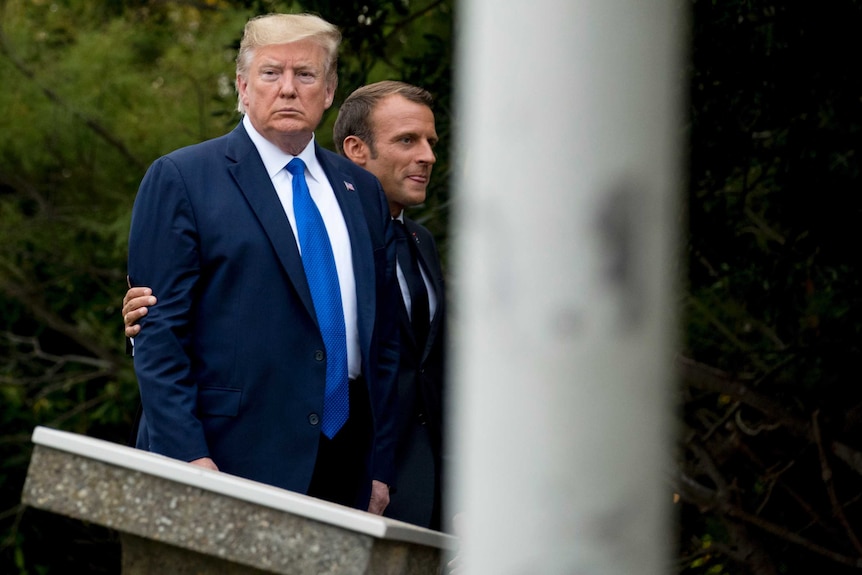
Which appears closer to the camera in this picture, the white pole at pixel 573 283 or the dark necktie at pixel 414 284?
the white pole at pixel 573 283

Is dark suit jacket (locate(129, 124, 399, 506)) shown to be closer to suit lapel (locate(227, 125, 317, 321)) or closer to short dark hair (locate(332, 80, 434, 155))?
suit lapel (locate(227, 125, 317, 321))

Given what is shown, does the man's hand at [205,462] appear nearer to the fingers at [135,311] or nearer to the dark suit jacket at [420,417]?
the fingers at [135,311]

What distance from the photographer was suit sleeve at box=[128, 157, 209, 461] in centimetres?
291

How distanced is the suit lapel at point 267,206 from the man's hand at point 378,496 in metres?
0.40

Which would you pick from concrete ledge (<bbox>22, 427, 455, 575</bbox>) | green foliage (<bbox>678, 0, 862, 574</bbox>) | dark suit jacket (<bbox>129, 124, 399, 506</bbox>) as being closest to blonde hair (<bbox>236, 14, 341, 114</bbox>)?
dark suit jacket (<bbox>129, 124, 399, 506</bbox>)

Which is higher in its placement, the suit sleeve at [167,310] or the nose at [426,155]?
the nose at [426,155]

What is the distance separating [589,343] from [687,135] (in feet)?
16.3

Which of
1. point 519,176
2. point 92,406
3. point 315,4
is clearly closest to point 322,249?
point 519,176

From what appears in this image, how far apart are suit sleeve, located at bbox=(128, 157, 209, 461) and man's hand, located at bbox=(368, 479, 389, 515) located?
1.30 feet

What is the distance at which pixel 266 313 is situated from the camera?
2.99 meters

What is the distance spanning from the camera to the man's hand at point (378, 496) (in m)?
3.11

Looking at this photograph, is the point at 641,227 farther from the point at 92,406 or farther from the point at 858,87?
the point at 92,406

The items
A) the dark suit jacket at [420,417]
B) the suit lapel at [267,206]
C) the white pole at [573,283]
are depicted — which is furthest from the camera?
the dark suit jacket at [420,417]

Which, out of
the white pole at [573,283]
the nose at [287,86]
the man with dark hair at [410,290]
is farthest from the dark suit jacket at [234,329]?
the white pole at [573,283]
